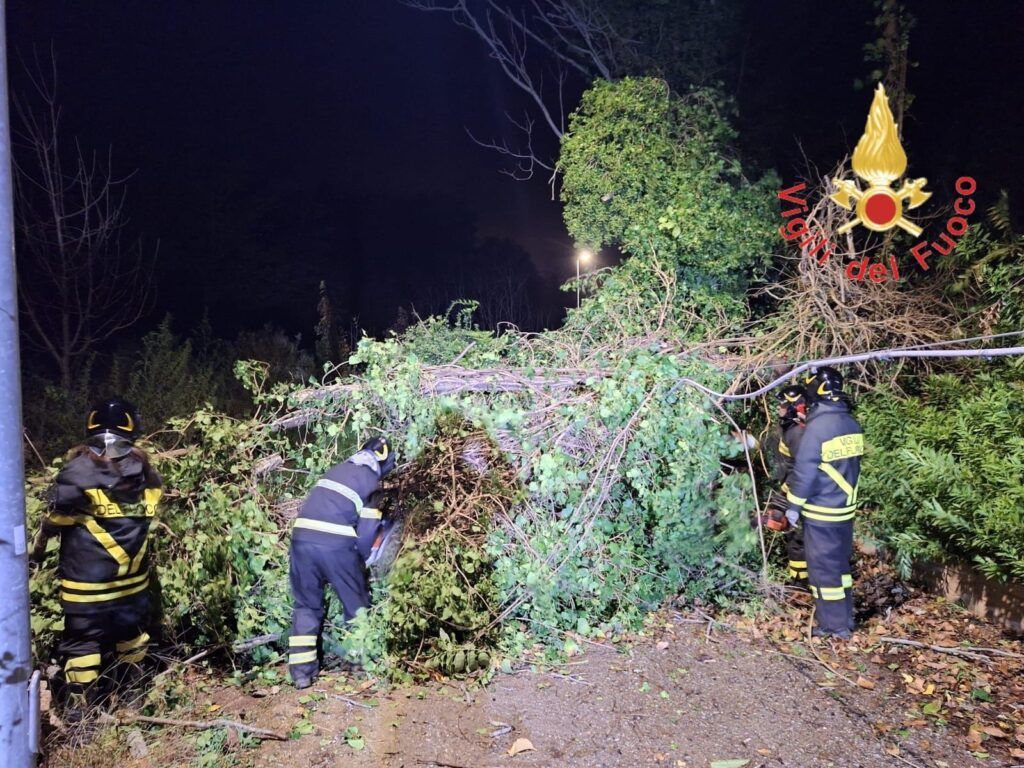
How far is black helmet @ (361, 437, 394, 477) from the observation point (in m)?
4.43

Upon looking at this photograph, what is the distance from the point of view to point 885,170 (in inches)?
258

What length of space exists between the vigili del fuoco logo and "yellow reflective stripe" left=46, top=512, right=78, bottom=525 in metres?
6.31

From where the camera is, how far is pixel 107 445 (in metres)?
3.93

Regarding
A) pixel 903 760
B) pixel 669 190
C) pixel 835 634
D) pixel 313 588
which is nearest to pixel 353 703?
pixel 313 588

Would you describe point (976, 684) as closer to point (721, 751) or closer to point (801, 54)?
point (721, 751)

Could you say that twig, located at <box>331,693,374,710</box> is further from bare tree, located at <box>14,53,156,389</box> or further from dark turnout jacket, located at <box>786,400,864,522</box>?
bare tree, located at <box>14,53,156,389</box>

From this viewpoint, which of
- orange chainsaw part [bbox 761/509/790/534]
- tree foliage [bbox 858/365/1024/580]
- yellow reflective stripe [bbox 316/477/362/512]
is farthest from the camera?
orange chainsaw part [bbox 761/509/790/534]

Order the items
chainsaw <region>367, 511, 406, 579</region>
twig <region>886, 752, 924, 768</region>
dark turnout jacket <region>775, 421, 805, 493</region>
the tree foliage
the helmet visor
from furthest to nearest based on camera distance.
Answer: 1. dark turnout jacket <region>775, 421, 805, 493</region>
2. chainsaw <region>367, 511, 406, 579</region>
3. the tree foliage
4. the helmet visor
5. twig <region>886, 752, 924, 768</region>

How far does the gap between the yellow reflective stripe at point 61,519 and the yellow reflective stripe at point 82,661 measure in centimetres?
77

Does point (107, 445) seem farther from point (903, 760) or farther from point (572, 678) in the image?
point (903, 760)

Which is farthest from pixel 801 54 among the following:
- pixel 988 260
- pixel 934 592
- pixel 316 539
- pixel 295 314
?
pixel 295 314

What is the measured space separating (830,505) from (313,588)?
3557mm

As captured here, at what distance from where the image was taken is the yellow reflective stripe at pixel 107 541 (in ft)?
12.5

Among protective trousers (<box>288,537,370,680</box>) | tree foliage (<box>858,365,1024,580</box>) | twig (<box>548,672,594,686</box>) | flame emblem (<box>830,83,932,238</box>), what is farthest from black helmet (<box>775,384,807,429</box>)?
protective trousers (<box>288,537,370,680</box>)
